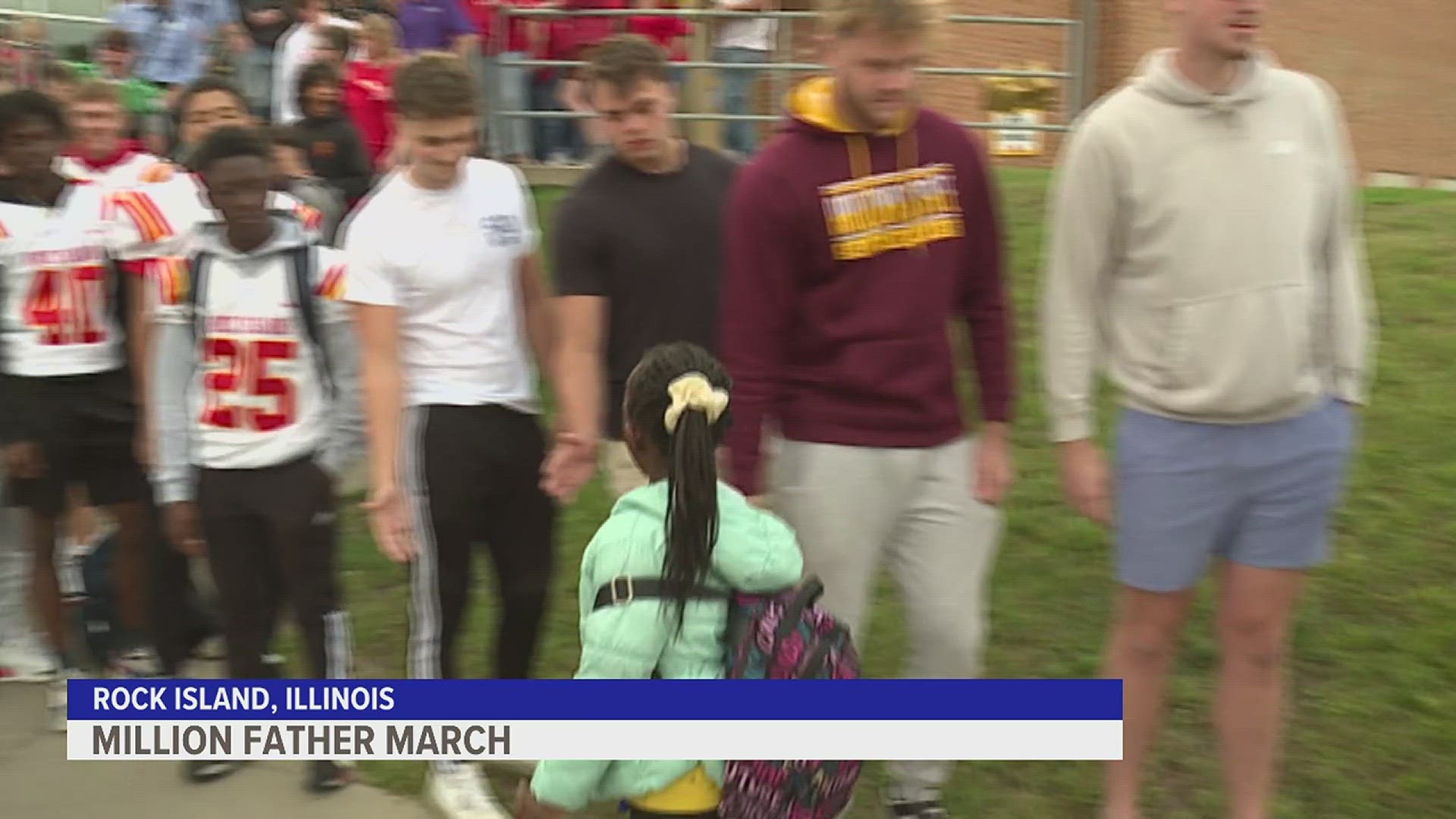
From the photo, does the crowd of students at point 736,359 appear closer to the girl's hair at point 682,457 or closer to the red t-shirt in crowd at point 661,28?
the girl's hair at point 682,457

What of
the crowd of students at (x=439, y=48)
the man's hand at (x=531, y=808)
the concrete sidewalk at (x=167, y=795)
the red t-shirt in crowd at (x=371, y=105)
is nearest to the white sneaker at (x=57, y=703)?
the concrete sidewalk at (x=167, y=795)

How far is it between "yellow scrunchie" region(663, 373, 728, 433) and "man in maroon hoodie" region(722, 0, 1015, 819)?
0.67 m

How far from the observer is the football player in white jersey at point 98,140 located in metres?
5.47

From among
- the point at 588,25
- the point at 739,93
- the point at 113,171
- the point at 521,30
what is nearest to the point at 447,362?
the point at 113,171

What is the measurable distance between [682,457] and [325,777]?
2.22 m

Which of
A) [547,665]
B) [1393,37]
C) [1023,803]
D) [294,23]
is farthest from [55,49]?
[1393,37]

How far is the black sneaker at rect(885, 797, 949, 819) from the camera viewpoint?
4.36 m

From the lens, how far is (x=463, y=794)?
4594 mm

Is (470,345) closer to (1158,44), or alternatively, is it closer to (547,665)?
(547,665)

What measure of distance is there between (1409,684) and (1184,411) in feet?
5.91

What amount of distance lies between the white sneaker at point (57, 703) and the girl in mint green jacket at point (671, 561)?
270cm

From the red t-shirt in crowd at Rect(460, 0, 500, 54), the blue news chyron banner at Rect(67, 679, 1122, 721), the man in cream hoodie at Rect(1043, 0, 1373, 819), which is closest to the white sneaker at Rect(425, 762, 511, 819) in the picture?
the blue news chyron banner at Rect(67, 679, 1122, 721)

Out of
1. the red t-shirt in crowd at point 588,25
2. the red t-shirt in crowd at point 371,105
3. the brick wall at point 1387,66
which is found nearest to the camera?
the red t-shirt in crowd at point 371,105

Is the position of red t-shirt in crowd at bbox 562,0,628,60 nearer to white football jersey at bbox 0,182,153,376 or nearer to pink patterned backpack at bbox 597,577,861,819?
white football jersey at bbox 0,182,153,376
